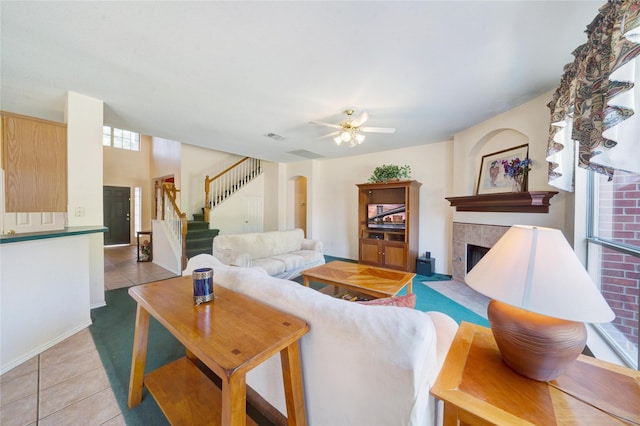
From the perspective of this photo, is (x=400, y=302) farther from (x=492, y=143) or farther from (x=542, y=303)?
(x=492, y=143)

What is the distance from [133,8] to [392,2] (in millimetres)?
1619

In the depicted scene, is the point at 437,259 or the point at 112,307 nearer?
the point at 112,307

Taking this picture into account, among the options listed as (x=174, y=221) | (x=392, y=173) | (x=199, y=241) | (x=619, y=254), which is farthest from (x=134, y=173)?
(x=619, y=254)

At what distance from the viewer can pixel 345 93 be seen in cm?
238

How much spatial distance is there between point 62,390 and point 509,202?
440cm

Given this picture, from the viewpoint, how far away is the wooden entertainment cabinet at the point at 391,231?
4.03 meters

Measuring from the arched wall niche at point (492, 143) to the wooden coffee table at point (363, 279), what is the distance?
208 centimetres

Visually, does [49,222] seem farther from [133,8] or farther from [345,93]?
[345,93]

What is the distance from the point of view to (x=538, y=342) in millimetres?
738

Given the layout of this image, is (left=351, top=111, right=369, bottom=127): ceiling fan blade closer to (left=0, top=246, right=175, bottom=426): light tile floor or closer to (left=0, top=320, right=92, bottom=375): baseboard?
(left=0, top=246, right=175, bottom=426): light tile floor

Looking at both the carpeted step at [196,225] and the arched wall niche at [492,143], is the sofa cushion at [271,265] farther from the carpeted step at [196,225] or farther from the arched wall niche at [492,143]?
the arched wall niche at [492,143]

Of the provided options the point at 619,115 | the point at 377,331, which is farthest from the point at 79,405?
the point at 619,115

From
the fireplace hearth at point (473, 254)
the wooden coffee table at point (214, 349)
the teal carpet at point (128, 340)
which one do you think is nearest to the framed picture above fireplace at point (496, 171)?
the fireplace hearth at point (473, 254)

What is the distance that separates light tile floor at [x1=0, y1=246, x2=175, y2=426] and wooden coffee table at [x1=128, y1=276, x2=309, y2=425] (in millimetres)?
212
